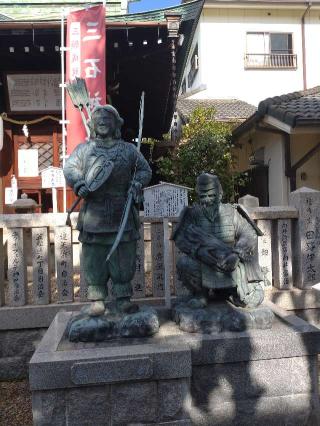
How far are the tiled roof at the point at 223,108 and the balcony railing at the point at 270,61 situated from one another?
2066mm

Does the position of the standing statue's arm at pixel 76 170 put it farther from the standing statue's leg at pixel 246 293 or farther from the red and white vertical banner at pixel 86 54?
the red and white vertical banner at pixel 86 54

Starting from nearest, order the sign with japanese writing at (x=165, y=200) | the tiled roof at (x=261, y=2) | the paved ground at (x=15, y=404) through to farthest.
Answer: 1. the paved ground at (x=15, y=404)
2. the sign with japanese writing at (x=165, y=200)
3. the tiled roof at (x=261, y=2)

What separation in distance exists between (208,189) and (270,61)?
615 inches

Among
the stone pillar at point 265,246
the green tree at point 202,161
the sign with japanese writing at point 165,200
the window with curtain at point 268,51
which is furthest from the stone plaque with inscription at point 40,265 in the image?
the window with curtain at point 268,51

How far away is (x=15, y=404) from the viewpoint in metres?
4.04

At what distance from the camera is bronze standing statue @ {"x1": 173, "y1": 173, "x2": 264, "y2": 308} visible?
3402 millimetres

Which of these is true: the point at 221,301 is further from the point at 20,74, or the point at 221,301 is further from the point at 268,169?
the point at 20,74

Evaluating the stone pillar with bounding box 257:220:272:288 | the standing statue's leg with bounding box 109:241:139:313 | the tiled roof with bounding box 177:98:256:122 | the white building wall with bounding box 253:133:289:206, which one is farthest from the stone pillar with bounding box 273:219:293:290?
the tiled roof with bounding box 177:98:256:122

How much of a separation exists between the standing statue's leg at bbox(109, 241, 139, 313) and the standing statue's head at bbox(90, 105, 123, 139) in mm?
917

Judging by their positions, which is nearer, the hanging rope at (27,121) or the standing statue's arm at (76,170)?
the standing statue's arm at (76,170)

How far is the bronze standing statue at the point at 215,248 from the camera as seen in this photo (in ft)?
11.2

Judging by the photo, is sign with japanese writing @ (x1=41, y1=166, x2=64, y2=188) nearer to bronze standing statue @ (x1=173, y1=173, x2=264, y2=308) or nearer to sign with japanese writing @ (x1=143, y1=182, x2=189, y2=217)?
sign with japanese writing @ (x1=143, y1=182, x2=189, y2=217)

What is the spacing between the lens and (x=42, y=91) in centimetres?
976

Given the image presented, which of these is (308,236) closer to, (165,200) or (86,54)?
(165,200)
